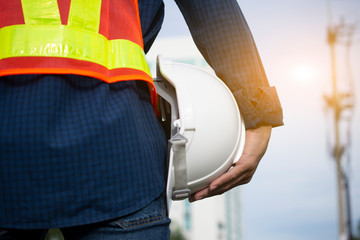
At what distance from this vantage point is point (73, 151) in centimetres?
104

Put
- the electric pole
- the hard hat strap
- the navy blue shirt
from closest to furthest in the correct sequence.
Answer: the navy blue shirt → the hard hat strap → the electric pole

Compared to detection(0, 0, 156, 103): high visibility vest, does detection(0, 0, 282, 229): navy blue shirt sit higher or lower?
lower

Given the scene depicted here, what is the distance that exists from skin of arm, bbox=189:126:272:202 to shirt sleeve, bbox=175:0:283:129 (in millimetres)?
32

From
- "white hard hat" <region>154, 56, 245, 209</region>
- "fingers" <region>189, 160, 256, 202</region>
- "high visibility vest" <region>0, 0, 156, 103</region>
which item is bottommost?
"fingers" <region>189, 160, 256, 202</region>

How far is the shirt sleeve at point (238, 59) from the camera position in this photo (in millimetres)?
1481

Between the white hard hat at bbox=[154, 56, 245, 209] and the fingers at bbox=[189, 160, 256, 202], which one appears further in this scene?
the fingers at bbox=[189, 160, 256, 202]

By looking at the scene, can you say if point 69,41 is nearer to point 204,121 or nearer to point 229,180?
point 204,121

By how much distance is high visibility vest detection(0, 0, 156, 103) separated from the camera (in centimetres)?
110

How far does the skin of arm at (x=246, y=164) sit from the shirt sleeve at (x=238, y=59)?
3 centimetres

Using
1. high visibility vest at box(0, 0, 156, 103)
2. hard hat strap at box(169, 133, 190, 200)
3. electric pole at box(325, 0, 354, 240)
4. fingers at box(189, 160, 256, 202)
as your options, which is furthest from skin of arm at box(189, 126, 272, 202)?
electric pole at box(325, 0, 354, 240)

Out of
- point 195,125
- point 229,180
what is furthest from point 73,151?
point 229,180

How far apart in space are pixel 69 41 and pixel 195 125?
46 centimetres

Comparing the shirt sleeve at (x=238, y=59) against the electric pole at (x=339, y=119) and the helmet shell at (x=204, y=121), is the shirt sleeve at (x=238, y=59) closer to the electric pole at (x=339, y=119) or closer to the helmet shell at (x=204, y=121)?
the helmet shell at (x=204, y=121)

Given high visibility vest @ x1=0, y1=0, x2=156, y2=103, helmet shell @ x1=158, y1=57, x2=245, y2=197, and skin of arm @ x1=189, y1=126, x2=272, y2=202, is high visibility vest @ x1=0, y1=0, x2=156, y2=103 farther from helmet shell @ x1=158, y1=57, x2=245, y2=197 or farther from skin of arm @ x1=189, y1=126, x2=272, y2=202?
skin of arm @ x1=189, y1=126, x2=272, y2=202
